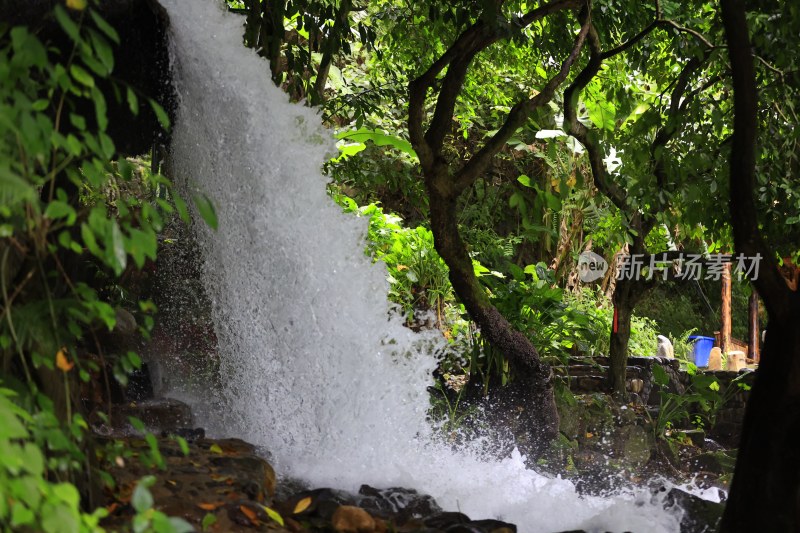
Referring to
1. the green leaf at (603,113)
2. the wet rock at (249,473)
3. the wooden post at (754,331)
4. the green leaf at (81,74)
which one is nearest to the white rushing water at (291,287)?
the wet rock at (249,473)

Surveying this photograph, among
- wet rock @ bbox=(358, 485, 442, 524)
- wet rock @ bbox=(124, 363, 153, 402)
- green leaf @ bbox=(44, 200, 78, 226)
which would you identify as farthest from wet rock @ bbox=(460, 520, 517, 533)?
wet rock @ bbox=(124, 363, 153, 402)

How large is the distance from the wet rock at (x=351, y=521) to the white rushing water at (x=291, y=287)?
4.64ft

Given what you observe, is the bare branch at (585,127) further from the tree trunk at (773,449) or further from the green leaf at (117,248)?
the green leaf at (117,248)

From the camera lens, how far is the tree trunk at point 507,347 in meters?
5.79

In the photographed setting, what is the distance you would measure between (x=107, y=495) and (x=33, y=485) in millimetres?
1227

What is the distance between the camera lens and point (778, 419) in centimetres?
331

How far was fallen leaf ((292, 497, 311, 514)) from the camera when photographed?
3.53 m

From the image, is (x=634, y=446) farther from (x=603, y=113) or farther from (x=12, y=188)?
(x=12, y=188)

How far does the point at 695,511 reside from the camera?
457 cm

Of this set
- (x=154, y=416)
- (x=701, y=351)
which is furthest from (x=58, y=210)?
(x=701, y=351)

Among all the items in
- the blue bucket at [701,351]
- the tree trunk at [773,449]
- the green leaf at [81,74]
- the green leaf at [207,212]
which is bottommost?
the blue bucket at [701,351]

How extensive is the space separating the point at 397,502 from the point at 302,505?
0.69 metres

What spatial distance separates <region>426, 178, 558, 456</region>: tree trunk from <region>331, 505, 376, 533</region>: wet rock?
2.73 metres

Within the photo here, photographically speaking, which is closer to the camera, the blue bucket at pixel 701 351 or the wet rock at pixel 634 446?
the wet rock at pixel 634 446
